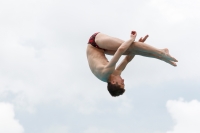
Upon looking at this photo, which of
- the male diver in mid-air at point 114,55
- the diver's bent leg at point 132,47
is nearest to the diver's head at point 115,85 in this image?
the male diver in mid-air at point 114,55

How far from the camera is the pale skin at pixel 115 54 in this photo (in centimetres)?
1203

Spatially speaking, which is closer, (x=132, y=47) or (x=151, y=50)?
(x=151, y=50)

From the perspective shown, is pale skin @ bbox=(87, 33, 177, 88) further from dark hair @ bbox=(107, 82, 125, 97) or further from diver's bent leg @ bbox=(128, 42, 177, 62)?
dark hair @ bbox=(107, 82, 125, 97)

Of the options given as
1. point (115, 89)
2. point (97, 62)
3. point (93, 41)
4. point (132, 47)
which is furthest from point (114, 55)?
point (93, 41)

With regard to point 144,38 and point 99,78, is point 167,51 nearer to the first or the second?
point 144,38

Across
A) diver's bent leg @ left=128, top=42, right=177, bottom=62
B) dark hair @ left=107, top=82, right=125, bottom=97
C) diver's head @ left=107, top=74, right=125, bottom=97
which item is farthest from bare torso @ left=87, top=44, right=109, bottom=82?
diver's bent leg @ left=128, top=42, right=177, bottom=62

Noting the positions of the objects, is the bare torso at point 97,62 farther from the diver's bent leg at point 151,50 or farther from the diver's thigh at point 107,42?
the diver's bent leg at point 151,50

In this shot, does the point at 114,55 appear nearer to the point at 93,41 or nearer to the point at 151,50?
the point at 151,50

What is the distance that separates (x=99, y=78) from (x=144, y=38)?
6.08 feet

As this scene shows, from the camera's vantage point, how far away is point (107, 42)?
1255cm

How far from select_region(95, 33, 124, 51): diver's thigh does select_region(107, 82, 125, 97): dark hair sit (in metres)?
1.11

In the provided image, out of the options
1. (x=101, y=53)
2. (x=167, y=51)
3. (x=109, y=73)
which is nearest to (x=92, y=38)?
(x=101, y=53)

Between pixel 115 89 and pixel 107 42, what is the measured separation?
145 cm

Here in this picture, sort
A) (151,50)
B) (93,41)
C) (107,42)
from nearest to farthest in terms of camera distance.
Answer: (151,50), (107,42), (93,41)
